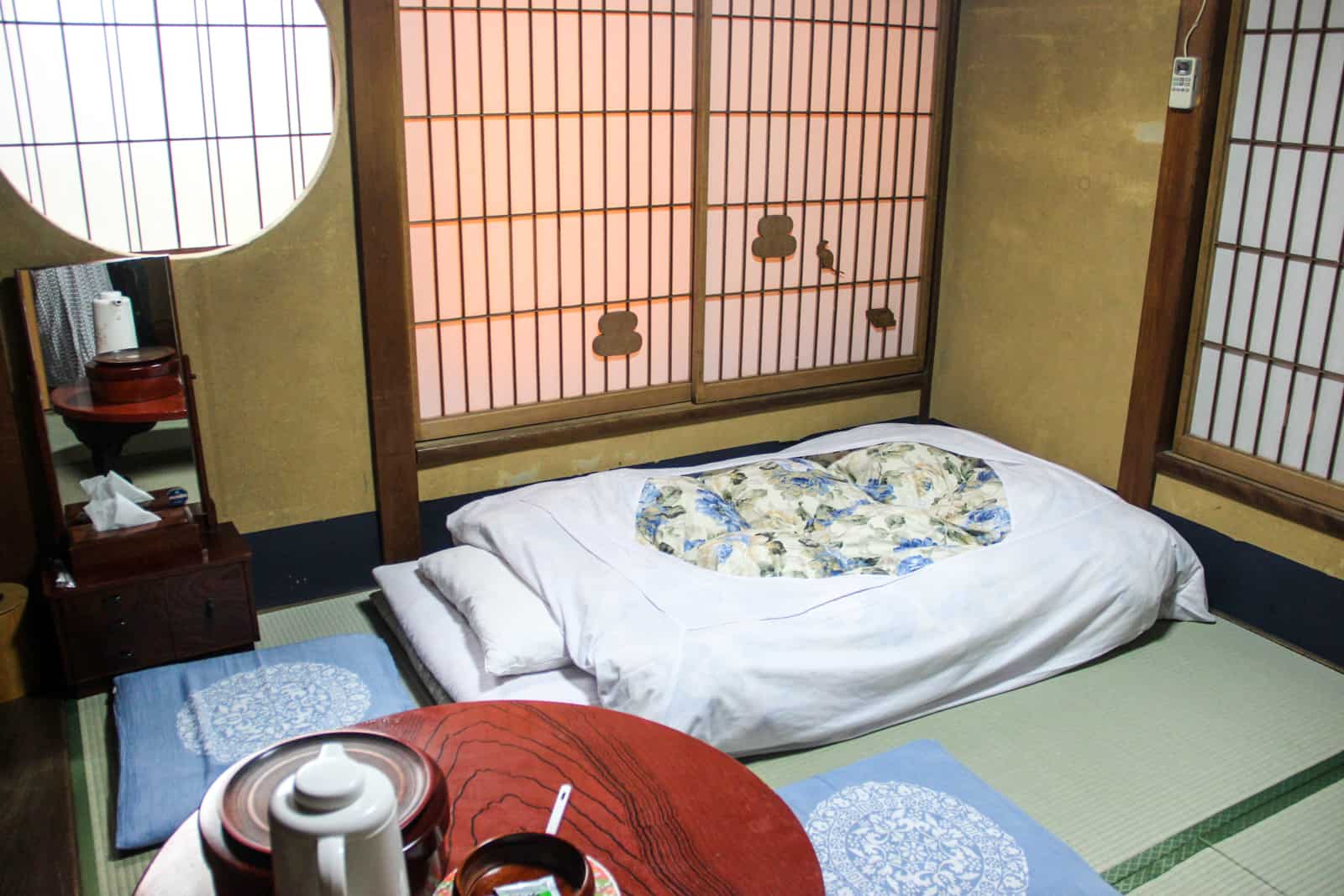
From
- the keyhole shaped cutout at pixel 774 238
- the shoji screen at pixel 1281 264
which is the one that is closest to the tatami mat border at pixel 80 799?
the keyhole shaped cutout at pixel 774 238

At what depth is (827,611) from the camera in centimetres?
311

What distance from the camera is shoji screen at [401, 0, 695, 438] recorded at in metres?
3.68

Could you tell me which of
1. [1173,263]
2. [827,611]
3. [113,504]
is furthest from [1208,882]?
[113,504]

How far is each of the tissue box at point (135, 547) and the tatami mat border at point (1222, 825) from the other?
2605 mm

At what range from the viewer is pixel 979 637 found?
3201mm

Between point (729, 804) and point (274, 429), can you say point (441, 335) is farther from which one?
point (729, 804)

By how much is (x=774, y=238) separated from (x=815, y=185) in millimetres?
270

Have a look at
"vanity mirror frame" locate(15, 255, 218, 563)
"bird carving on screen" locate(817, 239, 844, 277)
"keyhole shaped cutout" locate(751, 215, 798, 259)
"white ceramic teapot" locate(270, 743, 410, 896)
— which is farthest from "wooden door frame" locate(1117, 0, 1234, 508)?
"white ceramic teapot" locate(270, 743, 410, 896)

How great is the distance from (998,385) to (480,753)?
3.26 meters

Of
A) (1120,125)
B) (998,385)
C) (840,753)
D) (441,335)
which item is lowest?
(840,753)

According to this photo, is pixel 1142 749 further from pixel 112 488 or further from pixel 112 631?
pixel 112 488

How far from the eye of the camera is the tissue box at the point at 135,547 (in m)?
3.21

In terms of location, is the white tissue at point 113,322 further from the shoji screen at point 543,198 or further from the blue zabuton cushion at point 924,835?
the blue zabuton cushion at point 924,835

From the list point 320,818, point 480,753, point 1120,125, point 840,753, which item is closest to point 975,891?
point 840,753
